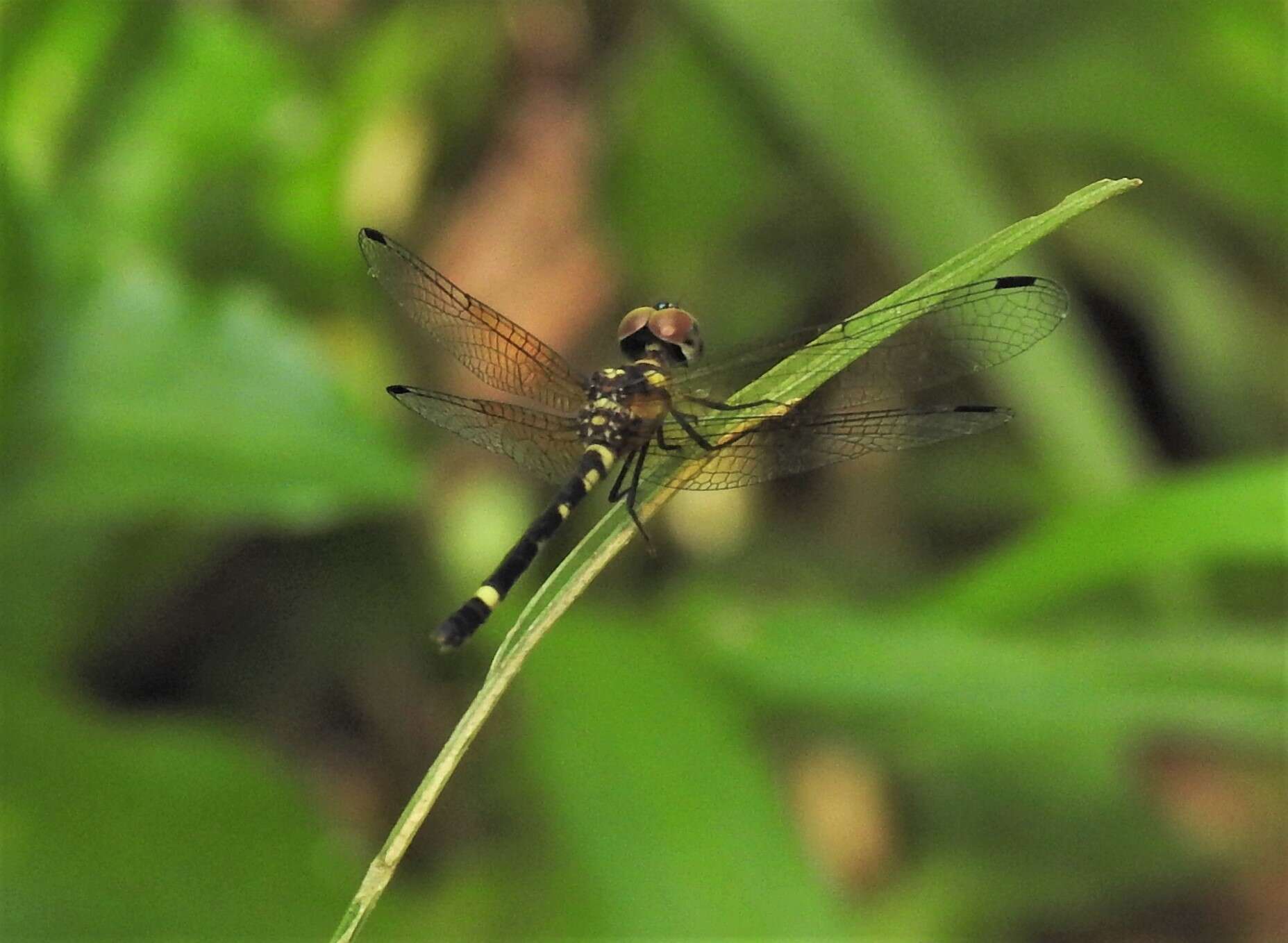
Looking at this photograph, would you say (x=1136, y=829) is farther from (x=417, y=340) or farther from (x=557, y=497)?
(x=417, y=340)

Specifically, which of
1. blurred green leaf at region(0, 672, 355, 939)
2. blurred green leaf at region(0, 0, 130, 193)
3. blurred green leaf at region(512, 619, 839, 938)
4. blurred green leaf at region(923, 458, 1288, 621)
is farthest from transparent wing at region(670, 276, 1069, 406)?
blurred green leaf at region(0, 0, 130, 193)

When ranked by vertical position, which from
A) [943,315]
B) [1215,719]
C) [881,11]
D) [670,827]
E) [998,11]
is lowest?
[670,827]

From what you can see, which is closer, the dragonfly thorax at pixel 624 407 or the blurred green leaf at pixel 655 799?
the dragonfly thorax at pixel 624 407

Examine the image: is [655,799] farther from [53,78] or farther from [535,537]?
[53,78]

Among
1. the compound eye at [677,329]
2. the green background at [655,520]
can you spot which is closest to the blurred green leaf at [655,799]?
the green background at [655,520]

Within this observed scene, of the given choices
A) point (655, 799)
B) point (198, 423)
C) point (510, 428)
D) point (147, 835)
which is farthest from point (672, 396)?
point (147, 835)

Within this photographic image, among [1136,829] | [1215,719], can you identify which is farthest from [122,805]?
[1136,829]

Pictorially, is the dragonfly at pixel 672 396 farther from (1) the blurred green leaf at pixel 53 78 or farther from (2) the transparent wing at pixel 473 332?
(1) the blurred green leaf at pixel 53 78
